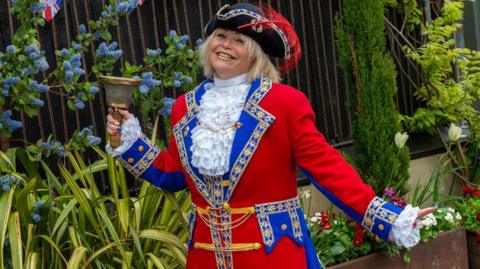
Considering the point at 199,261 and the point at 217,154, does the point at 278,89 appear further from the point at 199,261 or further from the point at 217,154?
the point at 199,261

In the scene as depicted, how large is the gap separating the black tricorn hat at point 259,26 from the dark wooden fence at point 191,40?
4.39 ft

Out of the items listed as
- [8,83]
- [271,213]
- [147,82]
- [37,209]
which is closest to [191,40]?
[147,82]

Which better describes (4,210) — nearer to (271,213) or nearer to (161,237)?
(161,237)

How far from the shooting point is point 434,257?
468 cm

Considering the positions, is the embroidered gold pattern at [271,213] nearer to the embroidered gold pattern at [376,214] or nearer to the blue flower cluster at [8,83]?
the embroidered gold pattern at [376,214]

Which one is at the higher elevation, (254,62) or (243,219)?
(254,62)

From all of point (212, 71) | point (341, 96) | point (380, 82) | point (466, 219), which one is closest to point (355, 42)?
point (380, 82)

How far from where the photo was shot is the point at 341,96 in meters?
5.59

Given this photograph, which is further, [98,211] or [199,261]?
[98,211]

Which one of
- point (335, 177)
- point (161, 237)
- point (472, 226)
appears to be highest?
point (335, 177)

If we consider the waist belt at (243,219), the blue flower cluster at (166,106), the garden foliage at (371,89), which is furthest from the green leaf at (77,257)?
the garden foliage at (371,89)

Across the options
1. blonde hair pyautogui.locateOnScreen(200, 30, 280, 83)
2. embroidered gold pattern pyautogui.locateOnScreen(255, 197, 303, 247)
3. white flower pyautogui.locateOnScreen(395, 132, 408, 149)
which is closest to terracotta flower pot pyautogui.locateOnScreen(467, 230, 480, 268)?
white flower pyautogui.locateOnScreen(395, 132, 408, 149)

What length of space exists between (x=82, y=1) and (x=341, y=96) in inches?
81.5

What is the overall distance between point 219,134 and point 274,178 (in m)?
0.26
